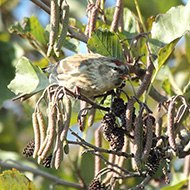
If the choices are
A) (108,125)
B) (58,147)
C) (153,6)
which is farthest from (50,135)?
(153,6)

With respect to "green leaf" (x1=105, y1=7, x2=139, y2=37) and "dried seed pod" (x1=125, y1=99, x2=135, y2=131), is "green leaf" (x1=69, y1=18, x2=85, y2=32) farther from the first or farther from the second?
"dried seed pod" (x1=125, y1=99, x2=135, y2=131)

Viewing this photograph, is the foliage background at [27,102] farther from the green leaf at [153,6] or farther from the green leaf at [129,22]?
the green leaf at [129,22]

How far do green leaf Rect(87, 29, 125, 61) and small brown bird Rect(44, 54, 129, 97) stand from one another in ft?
0.11

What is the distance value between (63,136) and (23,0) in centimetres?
250

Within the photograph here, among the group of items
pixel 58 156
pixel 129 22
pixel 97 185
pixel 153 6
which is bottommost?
pixel 97 185

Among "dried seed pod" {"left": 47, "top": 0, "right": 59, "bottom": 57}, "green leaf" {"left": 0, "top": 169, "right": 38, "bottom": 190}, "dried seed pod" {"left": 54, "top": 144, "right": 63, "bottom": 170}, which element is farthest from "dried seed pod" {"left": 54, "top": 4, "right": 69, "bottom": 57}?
"green leaf" {"left": 0, "top": 169, "right": 38, "bottom": 190}

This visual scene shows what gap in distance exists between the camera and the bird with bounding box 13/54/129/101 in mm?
1767

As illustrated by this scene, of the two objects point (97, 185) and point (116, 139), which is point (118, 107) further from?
point (97, 185)

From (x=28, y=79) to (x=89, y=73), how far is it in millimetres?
255

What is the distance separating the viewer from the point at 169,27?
1.81 meters

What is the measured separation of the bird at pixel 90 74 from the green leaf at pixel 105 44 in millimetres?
31

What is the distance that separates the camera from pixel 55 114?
1.41m

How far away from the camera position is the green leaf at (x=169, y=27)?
180cm

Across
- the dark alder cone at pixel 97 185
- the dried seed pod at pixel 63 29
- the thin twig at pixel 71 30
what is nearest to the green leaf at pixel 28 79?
the thin twig at pixel 71 30
